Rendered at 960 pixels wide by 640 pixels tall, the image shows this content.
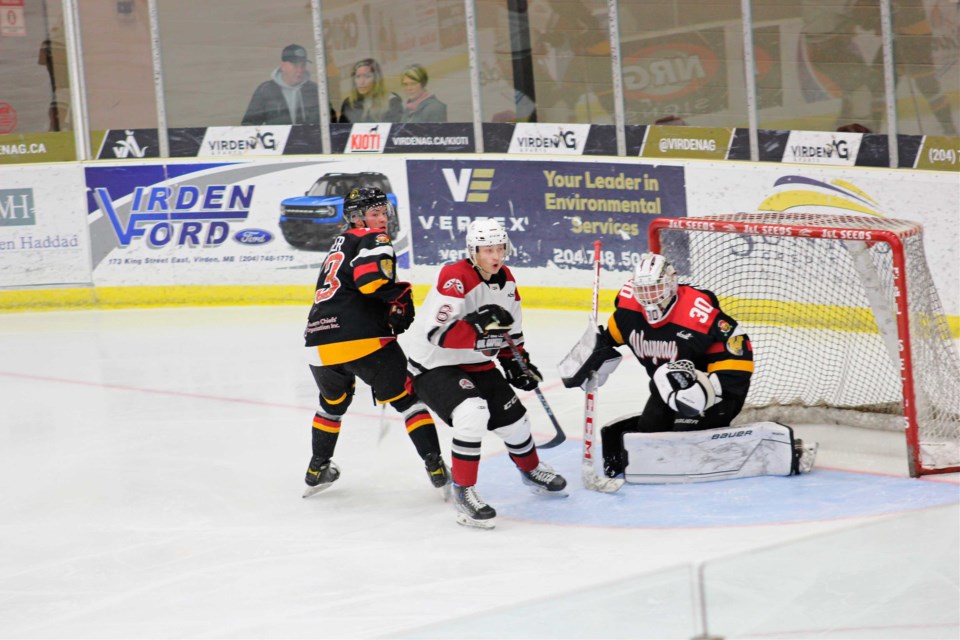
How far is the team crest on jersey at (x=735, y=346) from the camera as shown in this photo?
179 inches

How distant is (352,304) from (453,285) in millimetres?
410

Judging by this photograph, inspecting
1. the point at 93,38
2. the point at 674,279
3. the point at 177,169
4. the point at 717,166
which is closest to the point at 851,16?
the point at 717,166

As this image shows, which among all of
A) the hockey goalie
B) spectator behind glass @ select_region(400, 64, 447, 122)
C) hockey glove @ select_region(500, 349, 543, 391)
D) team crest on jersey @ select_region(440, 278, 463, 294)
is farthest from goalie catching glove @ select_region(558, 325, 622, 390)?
spectator behind glass @ select_region(400, 64, 447, 122)

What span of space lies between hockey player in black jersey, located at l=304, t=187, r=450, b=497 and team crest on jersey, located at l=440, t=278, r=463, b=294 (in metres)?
0.22

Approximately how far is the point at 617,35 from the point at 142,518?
4422 mm

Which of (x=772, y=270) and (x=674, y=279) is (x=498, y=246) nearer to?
(x=674, y=279)

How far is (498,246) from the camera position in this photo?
4.37 m

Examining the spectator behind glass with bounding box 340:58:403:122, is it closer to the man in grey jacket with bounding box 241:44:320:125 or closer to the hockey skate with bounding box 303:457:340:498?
the man in grey jacket with bounding box 241:44:320:125

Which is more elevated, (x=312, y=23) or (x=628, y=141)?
(x=312, y=23)

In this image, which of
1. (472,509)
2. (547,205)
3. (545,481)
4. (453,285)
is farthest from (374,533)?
(547,205)

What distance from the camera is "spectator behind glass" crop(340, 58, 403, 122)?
8539 mm

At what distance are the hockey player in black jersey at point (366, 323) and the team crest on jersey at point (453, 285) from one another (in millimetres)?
217

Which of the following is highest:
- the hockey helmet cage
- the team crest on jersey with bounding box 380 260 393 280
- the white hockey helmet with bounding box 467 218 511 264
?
the hockey helmet cage

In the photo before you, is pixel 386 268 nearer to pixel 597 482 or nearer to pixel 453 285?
pixel 453 285
